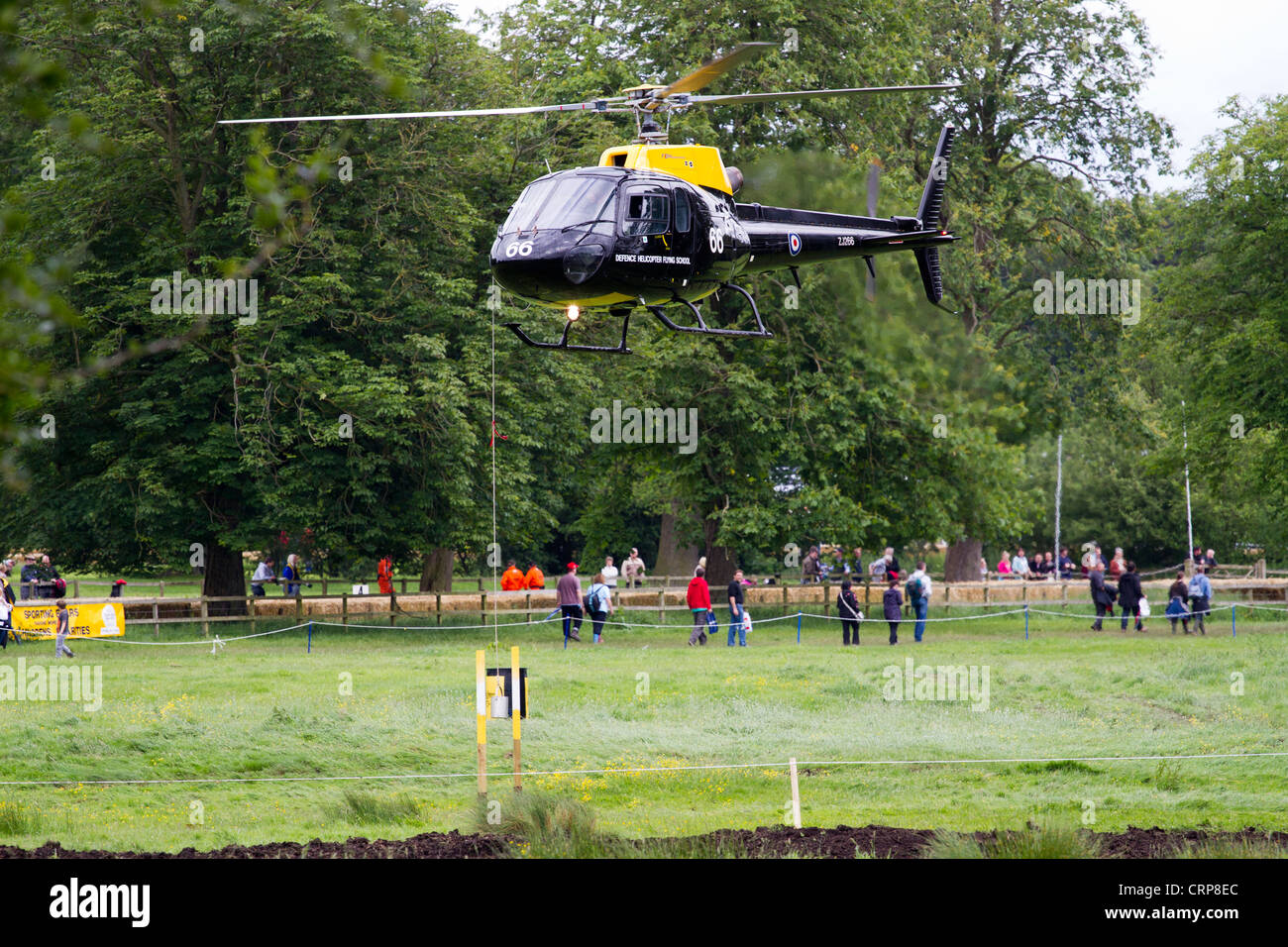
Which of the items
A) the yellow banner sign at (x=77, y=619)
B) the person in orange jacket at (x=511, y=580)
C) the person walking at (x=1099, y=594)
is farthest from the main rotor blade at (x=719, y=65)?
the person in orange jacket at (x=511, y=580)

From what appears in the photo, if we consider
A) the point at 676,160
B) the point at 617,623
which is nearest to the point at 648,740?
the point at 676,160

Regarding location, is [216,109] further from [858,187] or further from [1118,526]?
[1118,526]

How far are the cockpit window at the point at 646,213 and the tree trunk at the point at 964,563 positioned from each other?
106 ft

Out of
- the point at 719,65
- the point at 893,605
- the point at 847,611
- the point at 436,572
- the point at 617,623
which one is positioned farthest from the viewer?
the point at 436,572

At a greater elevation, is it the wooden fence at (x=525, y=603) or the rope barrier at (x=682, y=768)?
the wooden fence at (x=525, y=603)

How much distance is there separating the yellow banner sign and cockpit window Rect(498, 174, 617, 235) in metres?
19.3

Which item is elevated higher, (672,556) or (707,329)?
(707,329)

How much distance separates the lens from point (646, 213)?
15.2 meters

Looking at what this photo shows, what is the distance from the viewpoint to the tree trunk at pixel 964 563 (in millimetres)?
46375

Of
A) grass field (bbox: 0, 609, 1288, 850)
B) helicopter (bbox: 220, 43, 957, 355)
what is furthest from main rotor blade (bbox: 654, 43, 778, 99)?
grass field (bbox: 0, 609, 1288, 850)

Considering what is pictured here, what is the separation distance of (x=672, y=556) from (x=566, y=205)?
39.5 m

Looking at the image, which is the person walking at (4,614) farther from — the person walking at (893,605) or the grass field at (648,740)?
the person walking at (893,605)

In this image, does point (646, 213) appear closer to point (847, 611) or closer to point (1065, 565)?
point (847, 611)

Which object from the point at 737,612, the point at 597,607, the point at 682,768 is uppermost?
the point at 597,607
